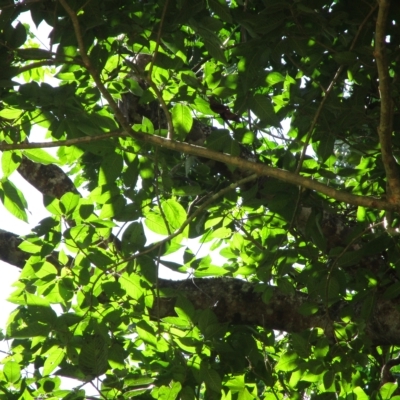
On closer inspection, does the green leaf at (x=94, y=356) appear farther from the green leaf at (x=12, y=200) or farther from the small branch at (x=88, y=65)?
the small branch at (x=88, y=65)

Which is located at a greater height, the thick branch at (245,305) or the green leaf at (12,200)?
the green leaf at (12,200)

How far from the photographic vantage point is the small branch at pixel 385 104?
4.50ft

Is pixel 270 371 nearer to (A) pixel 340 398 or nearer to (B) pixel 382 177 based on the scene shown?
(A) pixel 340 398

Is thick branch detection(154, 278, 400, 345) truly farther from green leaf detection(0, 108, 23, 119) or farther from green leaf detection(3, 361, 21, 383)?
green leaf detection(0, 108, 23, 119)

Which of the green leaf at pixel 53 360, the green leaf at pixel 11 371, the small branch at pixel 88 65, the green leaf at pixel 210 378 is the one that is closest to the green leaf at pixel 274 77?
the small branch at pixel 88 65

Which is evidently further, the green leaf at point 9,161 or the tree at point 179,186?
the green leaf at point 9,161

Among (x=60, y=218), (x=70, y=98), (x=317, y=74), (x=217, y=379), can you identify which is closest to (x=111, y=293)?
(x=60, y=218)

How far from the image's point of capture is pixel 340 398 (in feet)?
7.36

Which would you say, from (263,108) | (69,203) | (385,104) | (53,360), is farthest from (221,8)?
(53,360)

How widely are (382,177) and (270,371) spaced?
35.5 inches

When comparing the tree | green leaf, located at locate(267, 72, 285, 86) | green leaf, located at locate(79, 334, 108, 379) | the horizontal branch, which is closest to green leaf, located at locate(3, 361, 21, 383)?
the tree

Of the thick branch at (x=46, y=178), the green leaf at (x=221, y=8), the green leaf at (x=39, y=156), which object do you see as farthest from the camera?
the thick branch at (x=46, y=178)

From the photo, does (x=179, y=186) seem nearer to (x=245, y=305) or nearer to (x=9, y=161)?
(x=9, y=161)

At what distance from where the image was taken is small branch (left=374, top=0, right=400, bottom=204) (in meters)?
1.37
